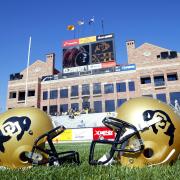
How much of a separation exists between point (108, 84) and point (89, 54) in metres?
6.58

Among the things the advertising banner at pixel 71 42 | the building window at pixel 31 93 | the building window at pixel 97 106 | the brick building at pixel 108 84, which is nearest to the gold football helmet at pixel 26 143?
the brick building at pixel 108 84

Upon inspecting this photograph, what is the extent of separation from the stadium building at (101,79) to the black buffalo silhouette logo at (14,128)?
41.0 m

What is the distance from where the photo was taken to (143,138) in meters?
4.55

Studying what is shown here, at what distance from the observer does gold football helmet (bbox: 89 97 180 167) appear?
4484 mm

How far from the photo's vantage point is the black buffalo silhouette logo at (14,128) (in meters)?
4.84

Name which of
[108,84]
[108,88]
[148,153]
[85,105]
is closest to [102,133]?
[148,153]

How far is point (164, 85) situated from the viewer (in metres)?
44.2

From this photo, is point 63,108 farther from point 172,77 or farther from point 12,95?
point 172,77

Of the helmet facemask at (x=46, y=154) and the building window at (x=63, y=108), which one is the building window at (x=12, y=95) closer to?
the building window at (x=63, y=108)

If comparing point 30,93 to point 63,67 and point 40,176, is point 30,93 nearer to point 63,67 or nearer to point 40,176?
point 63,67

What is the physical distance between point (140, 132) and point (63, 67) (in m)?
46.2

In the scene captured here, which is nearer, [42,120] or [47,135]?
[47,135]

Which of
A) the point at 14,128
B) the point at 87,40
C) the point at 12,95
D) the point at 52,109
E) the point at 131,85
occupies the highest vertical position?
the point at 87,40

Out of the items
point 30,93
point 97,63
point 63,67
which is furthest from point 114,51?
point 30,93
